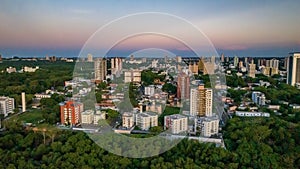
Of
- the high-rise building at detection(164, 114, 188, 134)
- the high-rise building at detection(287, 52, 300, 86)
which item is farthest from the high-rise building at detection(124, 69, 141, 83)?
the high-rise building at detection(287, 52, 300, 86)

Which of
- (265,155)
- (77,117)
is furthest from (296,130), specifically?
(77,117)

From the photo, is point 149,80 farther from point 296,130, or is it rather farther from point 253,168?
point 253,168

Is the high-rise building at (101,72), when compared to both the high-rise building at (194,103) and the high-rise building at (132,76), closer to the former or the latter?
the high-rise building at (132,76)

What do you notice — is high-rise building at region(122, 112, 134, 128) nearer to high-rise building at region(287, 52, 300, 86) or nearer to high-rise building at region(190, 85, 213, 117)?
high-rise building at region(190, 85, 213, 117)

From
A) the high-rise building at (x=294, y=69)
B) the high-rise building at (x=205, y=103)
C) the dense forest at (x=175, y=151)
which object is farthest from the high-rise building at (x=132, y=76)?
the high-rise building at (x=294, y=69)

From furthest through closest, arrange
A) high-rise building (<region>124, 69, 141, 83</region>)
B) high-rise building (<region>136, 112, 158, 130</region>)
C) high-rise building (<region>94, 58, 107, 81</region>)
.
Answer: high-rise building (<region>94, 58, 107, 81</region>), high-rise building (<region>124, 69, 141, 83</region>), high-rise building (<region>136, 112, 158, 130</region>)

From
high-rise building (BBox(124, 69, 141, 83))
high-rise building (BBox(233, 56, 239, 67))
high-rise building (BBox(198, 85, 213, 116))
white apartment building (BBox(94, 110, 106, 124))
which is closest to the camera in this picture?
white apartment building (BBox(94, 110, 106, 124))
